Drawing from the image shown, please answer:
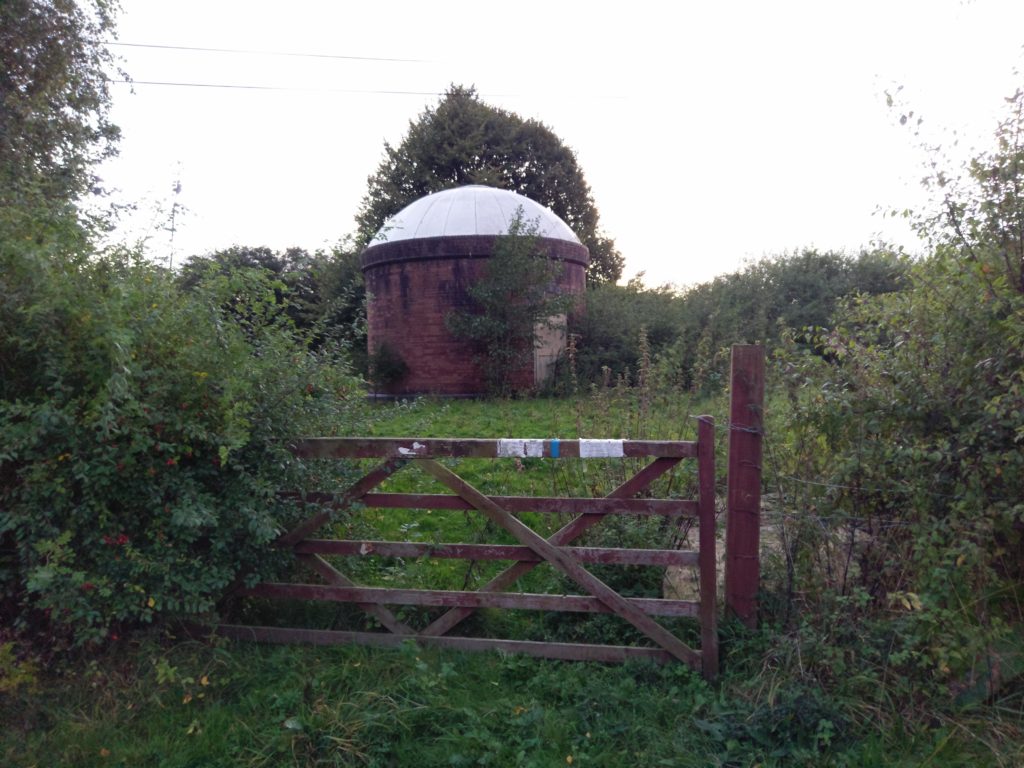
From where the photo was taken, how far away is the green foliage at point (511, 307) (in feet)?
52.7

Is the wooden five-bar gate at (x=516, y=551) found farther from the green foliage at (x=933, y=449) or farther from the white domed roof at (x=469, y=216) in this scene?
the white domed roof at (x=469, y=216)

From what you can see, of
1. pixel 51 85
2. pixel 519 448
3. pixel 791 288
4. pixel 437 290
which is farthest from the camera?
pixel 791 288

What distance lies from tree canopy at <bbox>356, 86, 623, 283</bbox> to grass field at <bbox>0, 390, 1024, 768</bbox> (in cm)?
2816

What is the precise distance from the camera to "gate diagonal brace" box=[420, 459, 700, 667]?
13.3 feet

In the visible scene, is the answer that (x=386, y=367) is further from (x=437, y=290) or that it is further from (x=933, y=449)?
(x=933, y=449)

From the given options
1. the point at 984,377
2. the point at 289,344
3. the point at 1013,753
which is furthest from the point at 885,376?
the point at 289,344

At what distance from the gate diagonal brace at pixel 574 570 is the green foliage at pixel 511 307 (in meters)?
11.5

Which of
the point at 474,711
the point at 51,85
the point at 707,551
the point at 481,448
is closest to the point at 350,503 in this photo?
the point at 481,448

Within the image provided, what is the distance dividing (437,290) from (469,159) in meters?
16.3

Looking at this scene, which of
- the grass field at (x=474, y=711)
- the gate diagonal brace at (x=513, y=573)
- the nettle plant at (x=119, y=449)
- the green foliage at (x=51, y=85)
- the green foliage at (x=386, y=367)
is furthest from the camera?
the green foliage at (x=386, y=367)

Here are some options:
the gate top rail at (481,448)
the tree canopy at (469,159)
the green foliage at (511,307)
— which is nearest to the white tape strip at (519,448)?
the gate top rail at (481,448)

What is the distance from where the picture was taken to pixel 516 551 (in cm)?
434

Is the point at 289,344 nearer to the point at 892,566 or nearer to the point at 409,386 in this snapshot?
the point at 892,566

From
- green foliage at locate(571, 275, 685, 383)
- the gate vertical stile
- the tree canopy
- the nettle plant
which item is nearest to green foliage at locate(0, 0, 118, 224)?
the nettle plant
